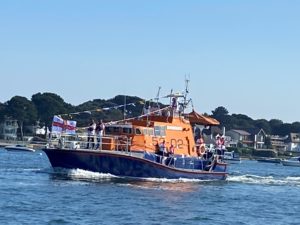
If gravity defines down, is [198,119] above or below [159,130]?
above

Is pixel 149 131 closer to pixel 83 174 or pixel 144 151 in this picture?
pixel 144 151

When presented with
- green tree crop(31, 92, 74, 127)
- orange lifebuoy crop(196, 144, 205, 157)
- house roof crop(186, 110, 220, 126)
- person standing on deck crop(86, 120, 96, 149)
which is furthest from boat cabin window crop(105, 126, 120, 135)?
green tree crop(31, 92, 74, 127)

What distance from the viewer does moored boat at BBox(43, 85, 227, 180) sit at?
142 feet

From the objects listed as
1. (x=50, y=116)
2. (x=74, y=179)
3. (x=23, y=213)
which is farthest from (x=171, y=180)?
(x=50, y=116)

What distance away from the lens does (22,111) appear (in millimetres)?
154000

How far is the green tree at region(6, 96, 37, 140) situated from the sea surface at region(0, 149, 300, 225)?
108m

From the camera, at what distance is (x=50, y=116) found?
503 feet

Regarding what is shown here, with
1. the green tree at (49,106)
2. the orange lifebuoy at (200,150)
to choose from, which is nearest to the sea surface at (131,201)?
the orange lifebuoy at (200,150)

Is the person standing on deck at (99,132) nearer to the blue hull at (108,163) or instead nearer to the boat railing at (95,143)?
the boat railing at (95,143)

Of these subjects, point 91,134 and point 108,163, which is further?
point 91,134

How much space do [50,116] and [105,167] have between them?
364ft

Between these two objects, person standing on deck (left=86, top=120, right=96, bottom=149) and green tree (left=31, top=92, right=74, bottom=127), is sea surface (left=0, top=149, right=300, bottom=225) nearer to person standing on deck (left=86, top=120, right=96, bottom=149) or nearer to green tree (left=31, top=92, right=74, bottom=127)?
person standing on deck (left=86, top=120, right=96, bottom=149)

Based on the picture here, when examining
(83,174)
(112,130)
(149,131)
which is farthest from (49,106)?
(83,174)

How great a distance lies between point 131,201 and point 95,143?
36.8ft
